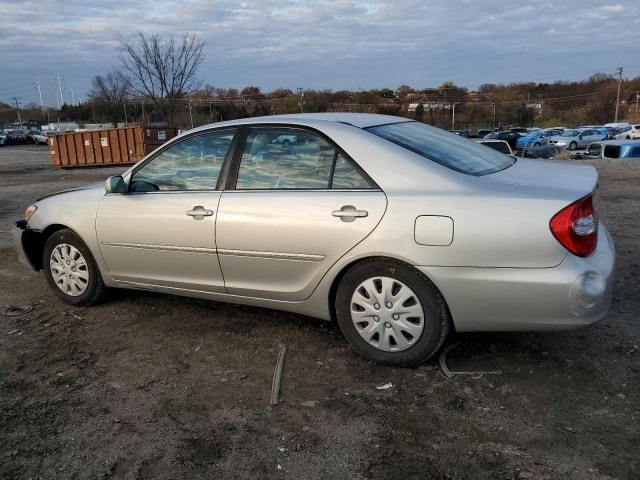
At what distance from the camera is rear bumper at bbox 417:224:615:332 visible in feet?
9.77

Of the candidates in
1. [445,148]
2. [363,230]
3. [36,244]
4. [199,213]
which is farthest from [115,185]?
[445,148]

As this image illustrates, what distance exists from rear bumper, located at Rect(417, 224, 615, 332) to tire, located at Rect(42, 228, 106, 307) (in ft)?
9.19

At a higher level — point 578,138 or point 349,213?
point 349,213

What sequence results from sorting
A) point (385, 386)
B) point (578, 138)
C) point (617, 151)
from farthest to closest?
point (578, 138) → point (617, 151) → point (385, 386)

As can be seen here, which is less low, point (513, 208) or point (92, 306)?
point (513, 208)

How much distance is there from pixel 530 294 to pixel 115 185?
9.87ft

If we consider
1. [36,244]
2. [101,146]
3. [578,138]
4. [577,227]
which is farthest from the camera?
[578,138]

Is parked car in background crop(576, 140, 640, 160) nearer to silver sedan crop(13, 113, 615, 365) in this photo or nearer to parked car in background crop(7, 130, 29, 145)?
silver sedan crop(13, 113, 615, 365)

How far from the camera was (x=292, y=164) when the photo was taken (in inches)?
146

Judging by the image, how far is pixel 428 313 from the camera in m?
3.26

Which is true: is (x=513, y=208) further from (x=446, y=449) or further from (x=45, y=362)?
(x=45, y=362)

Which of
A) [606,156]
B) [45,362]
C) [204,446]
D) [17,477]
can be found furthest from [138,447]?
[606,156]

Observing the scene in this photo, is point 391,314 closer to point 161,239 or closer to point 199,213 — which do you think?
point 199,213

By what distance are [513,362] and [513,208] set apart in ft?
3.48
